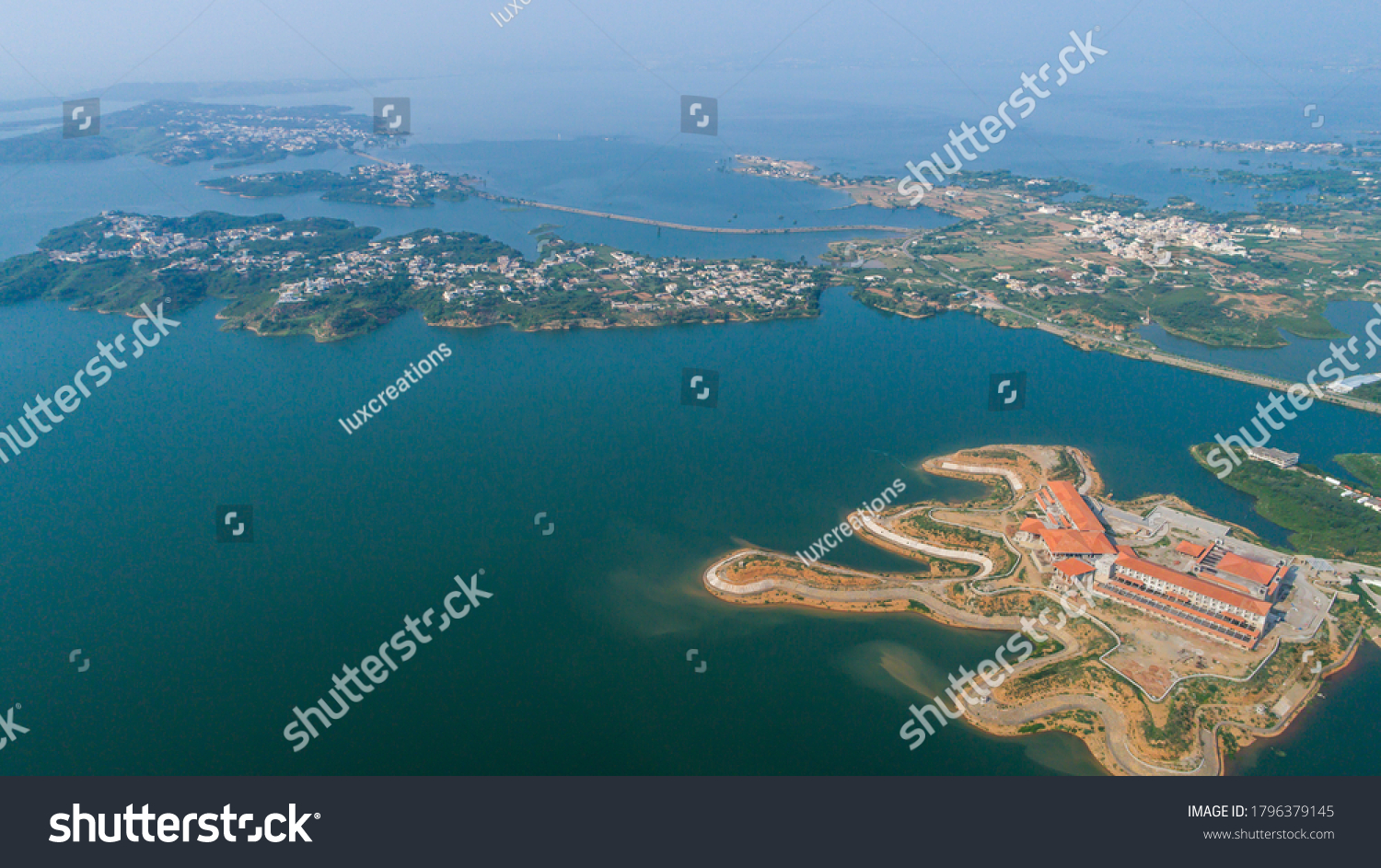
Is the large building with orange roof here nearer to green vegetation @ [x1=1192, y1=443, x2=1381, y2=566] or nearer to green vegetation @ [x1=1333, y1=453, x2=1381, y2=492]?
green vegetation @ [x1=1192, y1=443, x2=1381, y2=566]

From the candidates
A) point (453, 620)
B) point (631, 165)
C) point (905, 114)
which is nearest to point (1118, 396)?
point (453, 620)

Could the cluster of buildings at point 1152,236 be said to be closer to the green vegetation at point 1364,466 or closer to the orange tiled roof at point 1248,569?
the green vegetation at point 1364,466

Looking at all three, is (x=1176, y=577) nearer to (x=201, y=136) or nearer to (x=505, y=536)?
(x=505, y=536)

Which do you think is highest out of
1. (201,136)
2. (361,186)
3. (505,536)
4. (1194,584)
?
(201,136)

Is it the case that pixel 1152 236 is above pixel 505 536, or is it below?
above

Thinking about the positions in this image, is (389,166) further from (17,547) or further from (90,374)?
(17,547)

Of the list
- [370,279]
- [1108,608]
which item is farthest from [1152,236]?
[370,279]

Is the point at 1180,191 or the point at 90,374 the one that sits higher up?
the point at 1180,191

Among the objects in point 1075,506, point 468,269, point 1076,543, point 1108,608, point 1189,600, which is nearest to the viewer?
point 1189,600
